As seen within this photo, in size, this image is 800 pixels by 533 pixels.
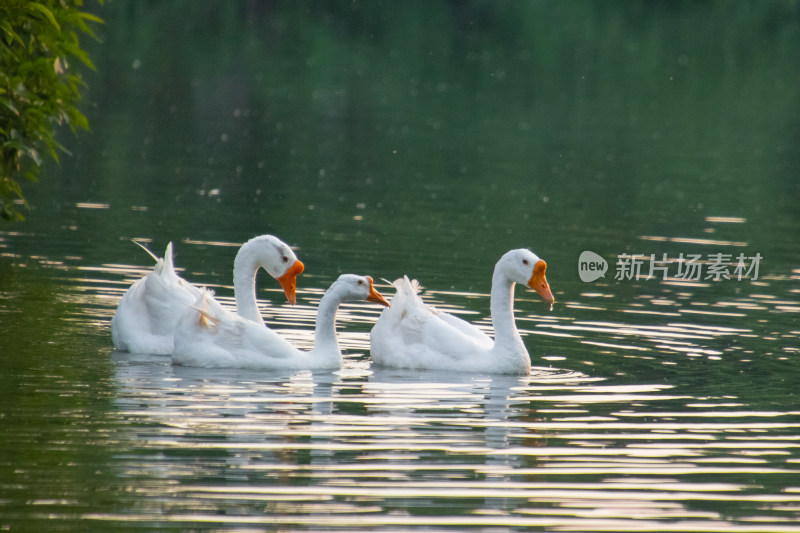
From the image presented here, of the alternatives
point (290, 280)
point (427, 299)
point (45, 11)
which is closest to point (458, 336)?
point (290, 280)

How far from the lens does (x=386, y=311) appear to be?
14477mm

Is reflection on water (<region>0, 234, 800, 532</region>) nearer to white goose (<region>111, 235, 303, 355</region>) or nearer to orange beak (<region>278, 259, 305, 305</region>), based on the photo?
white goose (<region>111, 235, 303, 355</region>)

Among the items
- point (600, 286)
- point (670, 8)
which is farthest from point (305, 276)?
point (670, 8)

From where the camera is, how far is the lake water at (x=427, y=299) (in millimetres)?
9227

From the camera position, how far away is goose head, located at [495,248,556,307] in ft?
46.8

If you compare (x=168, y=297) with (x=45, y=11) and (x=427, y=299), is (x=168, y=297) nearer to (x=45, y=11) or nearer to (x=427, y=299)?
(x=45, y=11)

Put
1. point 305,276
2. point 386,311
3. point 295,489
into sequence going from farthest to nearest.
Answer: point 305,276, point 386,311, point 295,489

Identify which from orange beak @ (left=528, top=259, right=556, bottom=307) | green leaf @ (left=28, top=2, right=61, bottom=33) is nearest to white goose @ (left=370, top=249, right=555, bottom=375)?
orange beak @ (left=528, top=259, right=556, bottom=307)

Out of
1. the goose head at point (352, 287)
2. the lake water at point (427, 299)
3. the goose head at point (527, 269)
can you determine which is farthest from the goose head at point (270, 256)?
the goose head at point (527, 269)

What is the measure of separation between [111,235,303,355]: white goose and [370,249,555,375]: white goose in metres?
1.21

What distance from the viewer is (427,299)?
57.6 feet

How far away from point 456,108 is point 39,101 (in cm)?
3348

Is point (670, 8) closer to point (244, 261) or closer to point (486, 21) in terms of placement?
point (486, 21)

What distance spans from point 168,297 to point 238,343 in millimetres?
1347
